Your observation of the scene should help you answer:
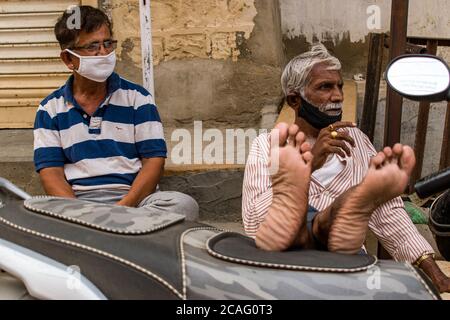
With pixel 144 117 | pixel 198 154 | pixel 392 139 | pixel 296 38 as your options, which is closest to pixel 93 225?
pixel 392 139

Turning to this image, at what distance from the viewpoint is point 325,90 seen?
2555 mm

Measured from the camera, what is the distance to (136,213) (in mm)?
1424

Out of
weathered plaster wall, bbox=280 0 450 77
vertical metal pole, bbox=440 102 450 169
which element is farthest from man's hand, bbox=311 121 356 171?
weathered plaster wall, bbox=280 0 450 77

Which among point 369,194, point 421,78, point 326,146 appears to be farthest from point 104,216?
point 326,146

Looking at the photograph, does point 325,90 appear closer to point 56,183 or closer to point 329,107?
point 329,107

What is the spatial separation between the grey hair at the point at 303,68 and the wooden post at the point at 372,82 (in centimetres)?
160

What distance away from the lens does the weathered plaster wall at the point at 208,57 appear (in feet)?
13.9

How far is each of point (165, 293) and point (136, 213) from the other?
0.23 meters

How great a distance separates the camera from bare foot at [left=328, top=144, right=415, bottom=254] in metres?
1.61

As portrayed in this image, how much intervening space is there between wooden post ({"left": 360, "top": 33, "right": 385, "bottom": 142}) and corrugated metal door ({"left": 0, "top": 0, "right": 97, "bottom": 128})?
79.3 inches

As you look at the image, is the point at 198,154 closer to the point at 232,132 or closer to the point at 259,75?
the point at 232,132

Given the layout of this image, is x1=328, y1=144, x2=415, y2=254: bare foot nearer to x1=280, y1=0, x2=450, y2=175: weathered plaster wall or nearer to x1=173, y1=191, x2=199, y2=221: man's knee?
x1=173, y1=191, x2=199, y2=221: man's knee

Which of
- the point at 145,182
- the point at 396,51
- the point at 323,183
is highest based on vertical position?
the point at 396,51

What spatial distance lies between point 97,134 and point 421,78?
1780 mm
